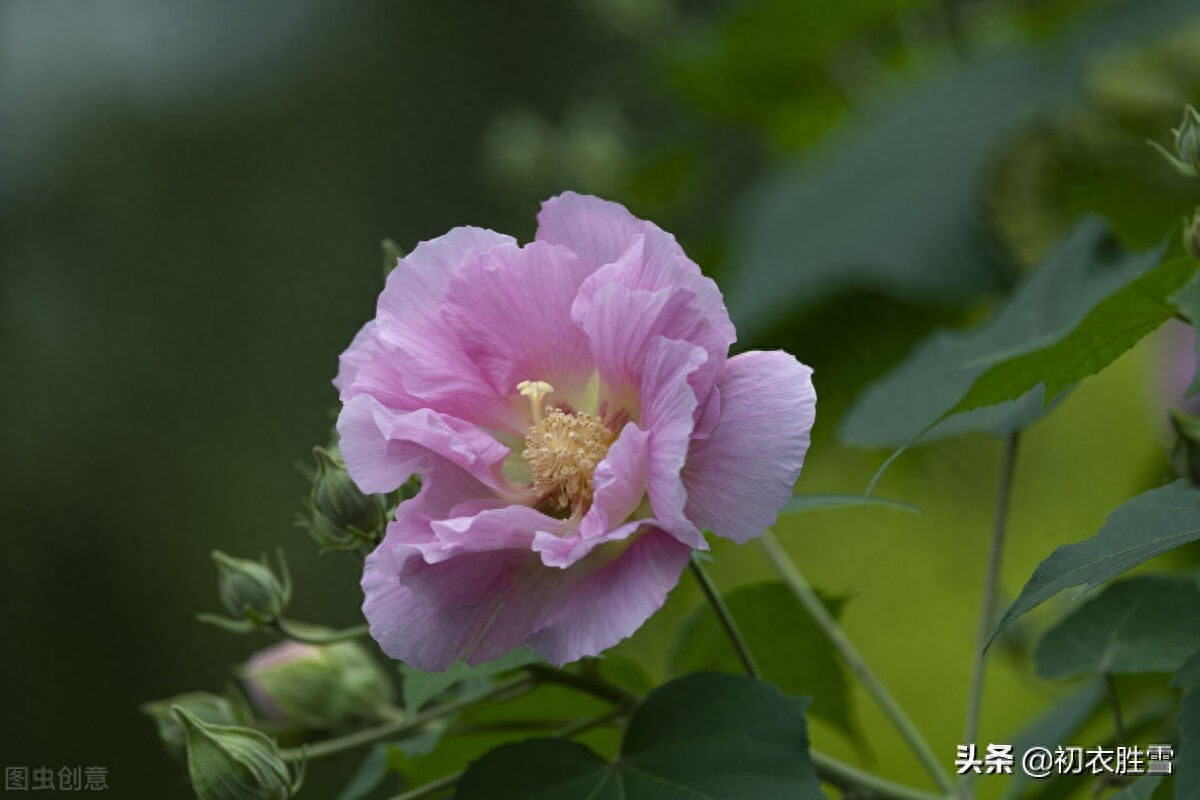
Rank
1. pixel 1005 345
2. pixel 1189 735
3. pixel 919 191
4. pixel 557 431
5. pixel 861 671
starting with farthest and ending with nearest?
pixel 919 191, pixel 1005 345, pixel 861 671, pixel 557 431, pixel 1189 735

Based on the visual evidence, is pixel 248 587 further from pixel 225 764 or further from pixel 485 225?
pixel 485 225

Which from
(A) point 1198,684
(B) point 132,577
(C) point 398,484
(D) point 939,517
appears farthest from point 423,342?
(B) point 132,577

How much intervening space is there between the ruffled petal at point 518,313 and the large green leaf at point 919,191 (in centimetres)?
79

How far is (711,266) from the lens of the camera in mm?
1618

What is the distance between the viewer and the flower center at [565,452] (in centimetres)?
57

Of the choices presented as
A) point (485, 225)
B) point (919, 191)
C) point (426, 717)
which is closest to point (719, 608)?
point (426, 717)

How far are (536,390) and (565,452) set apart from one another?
3cm

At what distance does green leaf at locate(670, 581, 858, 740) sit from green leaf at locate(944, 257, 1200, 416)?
0.21 metres

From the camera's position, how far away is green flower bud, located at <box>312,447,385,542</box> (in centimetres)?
59

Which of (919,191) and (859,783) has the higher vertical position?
(919,191)

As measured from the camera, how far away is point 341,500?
1.95 feet

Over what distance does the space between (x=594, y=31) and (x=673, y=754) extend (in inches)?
65.1

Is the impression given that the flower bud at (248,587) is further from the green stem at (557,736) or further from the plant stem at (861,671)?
the plant stem at (861,671)

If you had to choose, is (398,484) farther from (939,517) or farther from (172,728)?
Result: (939,517)
